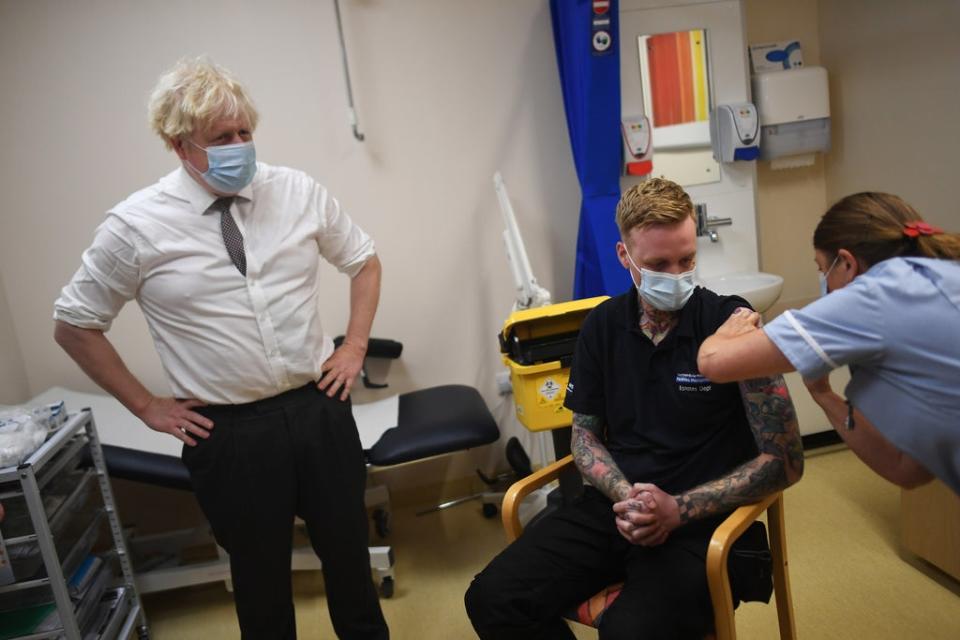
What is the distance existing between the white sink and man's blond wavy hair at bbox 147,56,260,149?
6.06 feet

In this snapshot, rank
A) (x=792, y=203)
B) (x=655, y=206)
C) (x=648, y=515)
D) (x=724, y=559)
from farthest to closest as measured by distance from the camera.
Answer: (x=792, y=203), (x=655, y=206), (x=648, y=515), (x=724, y=559)

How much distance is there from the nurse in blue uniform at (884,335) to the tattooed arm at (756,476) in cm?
12

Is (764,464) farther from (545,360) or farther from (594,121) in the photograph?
(594,121)

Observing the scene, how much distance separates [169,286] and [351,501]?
678mm

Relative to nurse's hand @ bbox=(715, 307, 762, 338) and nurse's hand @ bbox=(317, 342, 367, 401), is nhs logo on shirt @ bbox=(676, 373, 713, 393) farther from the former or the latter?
nurse's hand @ bbox=(317, 342, 367, 401)

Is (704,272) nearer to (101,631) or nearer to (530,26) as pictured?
(530,26)

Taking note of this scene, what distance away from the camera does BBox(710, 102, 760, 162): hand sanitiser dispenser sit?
110 inches

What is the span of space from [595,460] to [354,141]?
1785 mm

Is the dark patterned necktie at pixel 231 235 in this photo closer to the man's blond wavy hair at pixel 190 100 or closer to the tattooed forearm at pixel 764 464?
the man's blond wavy hair at pixel 190 100

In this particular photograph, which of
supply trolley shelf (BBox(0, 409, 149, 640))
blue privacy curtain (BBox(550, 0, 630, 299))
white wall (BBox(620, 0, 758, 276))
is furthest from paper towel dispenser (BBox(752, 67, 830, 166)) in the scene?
supply trolley shelf (BBox(0, 409, 149, 640))

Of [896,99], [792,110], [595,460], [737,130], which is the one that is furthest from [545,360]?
[896,99]

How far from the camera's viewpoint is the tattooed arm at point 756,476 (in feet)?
4.45

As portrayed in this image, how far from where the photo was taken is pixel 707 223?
113 inches

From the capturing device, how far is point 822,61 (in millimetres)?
3160
